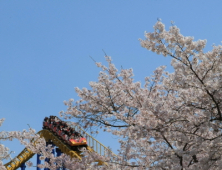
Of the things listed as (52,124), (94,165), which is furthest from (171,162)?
(52,124)

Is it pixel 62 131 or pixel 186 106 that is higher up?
pixel 62 131

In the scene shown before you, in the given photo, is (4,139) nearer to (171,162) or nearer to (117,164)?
(117,164)

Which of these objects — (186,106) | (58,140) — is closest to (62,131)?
(58,140)

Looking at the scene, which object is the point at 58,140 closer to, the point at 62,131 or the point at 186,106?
the point at 62,131

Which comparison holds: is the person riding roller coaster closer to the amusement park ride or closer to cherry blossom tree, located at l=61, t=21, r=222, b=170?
the amusement park ride

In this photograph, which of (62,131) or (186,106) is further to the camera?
(62,131)

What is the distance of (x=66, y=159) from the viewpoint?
8609 mm

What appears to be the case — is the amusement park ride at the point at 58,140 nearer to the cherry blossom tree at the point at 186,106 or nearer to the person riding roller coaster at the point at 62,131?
the person riding roller coaster at the point at 62,131

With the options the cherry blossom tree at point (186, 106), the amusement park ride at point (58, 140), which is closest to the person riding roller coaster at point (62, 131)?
the amusement park ride at point (58, 140)

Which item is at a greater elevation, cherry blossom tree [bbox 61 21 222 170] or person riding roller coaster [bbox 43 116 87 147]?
person riding roller coaster [bbox 43 116 87 147]

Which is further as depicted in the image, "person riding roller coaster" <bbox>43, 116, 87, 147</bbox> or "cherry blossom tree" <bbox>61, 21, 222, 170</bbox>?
"person riding roller coaster" <bbox>43, 116, 87, 147</bbox>

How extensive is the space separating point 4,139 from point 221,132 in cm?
549

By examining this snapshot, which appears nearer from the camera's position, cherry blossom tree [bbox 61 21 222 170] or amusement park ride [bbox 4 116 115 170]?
cherry blossom tree [bbox 61 21 222 170]

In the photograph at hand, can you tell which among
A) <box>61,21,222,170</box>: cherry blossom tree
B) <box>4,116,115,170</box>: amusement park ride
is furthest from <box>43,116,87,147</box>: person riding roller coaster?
<box>61,21,222,170</box>: cherry blossom tree
